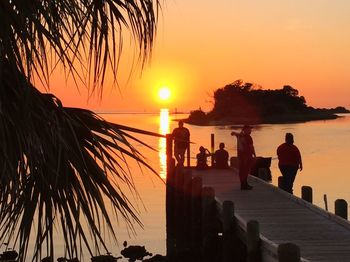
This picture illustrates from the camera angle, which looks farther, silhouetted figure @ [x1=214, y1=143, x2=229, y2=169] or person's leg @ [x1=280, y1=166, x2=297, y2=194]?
silhouetted figure @ [x1=214, y1=143, x2=229, y2=169]

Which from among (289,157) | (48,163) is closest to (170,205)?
(289,157)

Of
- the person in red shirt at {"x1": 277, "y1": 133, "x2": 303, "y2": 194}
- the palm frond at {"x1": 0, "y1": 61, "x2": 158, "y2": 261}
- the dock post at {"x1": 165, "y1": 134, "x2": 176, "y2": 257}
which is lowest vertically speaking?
the dock post at {"x1": 165, "y1": 134, "x2": 176, "y2": 257}

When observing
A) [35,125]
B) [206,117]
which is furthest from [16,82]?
[206,117]

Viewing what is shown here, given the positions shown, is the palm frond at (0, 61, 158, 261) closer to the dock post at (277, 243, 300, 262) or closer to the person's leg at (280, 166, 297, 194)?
the dock post at (277, 243, 300, 262)

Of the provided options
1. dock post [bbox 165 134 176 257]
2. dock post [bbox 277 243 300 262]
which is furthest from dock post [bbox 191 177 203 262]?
dock post [bbox 277 243 300 262]

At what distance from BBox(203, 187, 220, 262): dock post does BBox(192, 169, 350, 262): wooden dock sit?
348 mm

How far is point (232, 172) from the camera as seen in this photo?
65.7 feet

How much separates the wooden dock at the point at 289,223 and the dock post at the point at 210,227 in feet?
1.14

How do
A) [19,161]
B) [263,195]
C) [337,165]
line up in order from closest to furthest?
[19,161], [263,195], [337,165]

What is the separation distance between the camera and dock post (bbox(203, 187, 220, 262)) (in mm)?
11438

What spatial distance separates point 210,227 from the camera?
11656mm

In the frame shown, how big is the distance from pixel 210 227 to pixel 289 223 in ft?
6.77

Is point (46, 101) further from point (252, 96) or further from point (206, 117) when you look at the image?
point (206, 117)

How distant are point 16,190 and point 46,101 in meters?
A: 0.70
